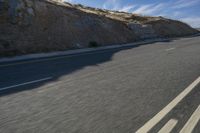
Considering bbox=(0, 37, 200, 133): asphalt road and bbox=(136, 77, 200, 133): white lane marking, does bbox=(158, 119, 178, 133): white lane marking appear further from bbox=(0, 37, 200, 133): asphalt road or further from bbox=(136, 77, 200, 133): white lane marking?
bbox=(136, 77, 200, 133): white lane marking

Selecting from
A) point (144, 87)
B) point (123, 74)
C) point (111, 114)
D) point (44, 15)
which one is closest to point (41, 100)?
point (111, 114)

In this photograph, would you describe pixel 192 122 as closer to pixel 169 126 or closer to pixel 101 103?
pixel 169 126

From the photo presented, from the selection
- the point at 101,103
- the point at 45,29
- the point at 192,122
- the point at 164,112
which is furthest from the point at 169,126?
the point at 45,29

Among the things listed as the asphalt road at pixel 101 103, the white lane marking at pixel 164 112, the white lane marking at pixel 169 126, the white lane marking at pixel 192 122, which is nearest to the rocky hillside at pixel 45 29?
the asphalt road at pixel 101 103

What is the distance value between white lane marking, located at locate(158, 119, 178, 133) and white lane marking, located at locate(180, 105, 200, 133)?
0.19 meters

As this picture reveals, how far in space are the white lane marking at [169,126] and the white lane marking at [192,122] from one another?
0.63ft

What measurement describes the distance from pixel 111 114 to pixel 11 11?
20055mm

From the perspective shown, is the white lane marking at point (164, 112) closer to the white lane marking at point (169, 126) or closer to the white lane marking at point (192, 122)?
the white lane marking at point (169, 126)

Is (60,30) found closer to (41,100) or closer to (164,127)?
(41,100)

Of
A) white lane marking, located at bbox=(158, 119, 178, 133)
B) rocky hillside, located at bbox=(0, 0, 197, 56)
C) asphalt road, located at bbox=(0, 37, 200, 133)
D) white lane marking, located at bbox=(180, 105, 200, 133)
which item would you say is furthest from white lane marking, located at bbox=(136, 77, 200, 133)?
rocky hillside, located at bbox=(0, 0, 197, 56)

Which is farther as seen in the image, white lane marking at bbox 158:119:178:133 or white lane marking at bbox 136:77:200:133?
white lane marking at bbox 136:77:200:133

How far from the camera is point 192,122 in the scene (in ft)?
17.5

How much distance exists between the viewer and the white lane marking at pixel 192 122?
494cm

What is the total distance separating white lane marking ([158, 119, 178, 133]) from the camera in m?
4.91
